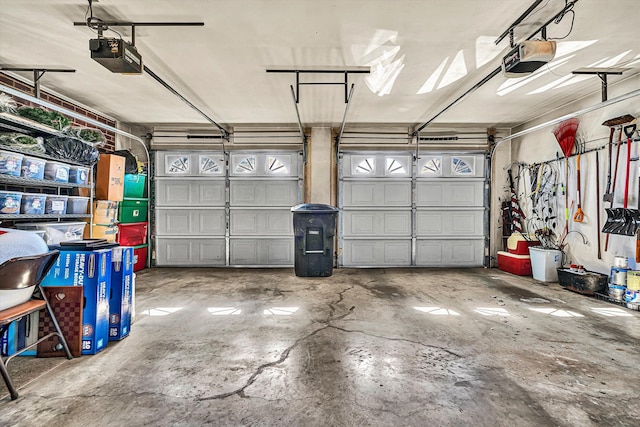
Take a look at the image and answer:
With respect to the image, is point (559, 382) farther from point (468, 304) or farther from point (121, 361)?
point (121, 361)

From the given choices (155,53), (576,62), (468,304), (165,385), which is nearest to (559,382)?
(468,304)

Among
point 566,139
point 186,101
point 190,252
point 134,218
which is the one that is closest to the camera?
point 186,101

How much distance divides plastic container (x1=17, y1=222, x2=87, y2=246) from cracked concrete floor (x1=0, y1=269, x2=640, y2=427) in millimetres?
1185

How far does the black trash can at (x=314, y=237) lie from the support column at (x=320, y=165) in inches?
39.0

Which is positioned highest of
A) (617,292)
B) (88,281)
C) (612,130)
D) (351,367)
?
(612,130)

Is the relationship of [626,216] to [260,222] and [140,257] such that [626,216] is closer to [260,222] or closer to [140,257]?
[260,222]

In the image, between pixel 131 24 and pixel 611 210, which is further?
pixel 611 210

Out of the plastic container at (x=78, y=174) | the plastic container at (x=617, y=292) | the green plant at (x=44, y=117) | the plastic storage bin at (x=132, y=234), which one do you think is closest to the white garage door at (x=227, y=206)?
the plastic storage bin at (x=132, y=234)

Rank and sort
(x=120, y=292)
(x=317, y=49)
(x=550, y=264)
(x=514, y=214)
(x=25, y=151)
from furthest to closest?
1. (x=514, y=214)
2. (x=550, y=264)
3. (x=317, y=49)
4. (x=25, y=151)
5. (x=120, y=292)

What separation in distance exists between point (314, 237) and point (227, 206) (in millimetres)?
2233

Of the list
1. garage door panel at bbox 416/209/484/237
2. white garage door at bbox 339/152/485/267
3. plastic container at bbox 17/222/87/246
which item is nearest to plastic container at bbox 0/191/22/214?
plastic container at bbox 17/222/87/246

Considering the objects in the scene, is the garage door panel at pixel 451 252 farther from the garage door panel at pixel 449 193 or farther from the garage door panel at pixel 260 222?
the garage door panel at pixel 260 222

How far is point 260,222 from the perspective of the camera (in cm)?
627

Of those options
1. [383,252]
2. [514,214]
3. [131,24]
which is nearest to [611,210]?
[514,214]
